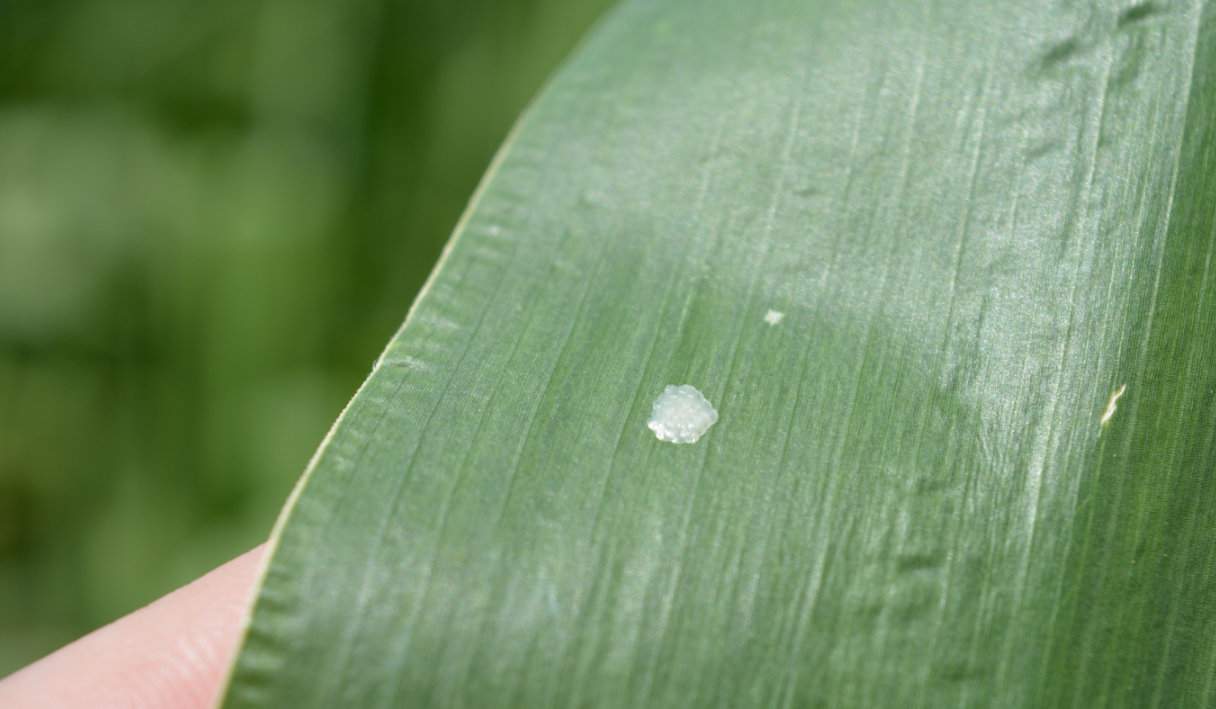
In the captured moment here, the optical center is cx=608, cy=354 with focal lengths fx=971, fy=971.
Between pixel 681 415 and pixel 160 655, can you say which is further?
pixel 160 655

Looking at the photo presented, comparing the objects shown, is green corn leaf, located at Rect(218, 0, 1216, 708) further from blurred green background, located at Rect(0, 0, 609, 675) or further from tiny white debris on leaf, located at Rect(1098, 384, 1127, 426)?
blurred green background, located at Rect(0, 0, 609, 675)

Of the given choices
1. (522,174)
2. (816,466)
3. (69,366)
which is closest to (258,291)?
(69,366)

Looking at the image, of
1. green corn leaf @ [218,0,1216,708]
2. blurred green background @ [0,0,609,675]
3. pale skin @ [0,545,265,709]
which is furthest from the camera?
blurred green background @ [0,0,609,675]

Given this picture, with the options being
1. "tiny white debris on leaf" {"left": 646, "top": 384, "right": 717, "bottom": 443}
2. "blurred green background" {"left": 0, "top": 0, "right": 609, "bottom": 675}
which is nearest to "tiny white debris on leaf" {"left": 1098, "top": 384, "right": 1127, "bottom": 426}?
"tiny white debris on leaf" {"left": 646, "top": 384, "right": 717, "bottom": 443}

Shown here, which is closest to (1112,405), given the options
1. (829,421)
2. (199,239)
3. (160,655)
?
(829,421)

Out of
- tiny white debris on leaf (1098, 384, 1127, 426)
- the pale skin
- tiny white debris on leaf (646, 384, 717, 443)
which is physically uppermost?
tiny white debris on leaf (1098, 384, 1127, 426)

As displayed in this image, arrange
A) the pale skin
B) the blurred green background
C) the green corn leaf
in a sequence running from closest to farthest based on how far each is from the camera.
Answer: the green corn leaf, the pale skin, the blurred green background

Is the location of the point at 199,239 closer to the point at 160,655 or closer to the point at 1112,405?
the point at 160,655
